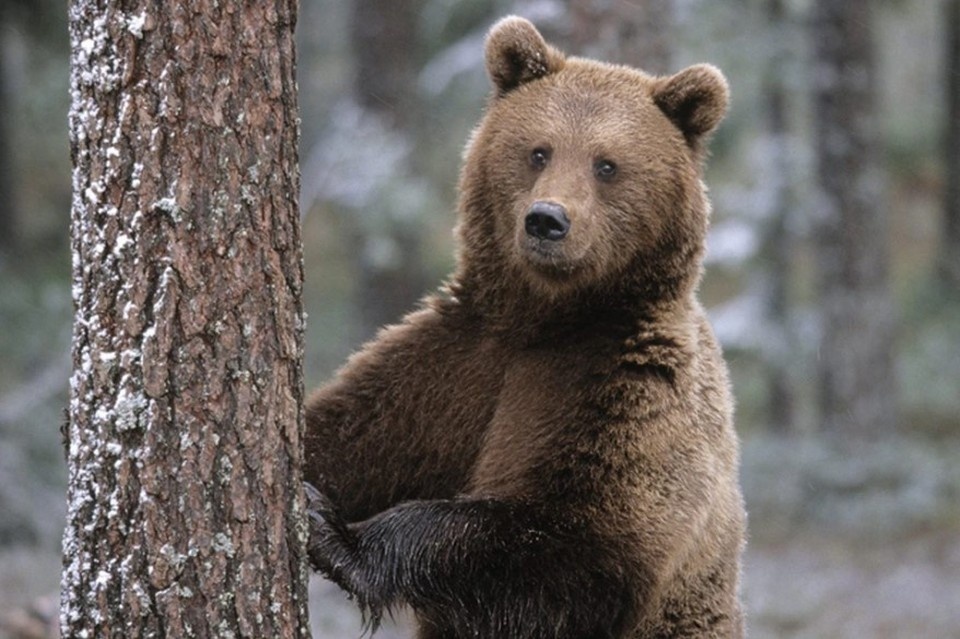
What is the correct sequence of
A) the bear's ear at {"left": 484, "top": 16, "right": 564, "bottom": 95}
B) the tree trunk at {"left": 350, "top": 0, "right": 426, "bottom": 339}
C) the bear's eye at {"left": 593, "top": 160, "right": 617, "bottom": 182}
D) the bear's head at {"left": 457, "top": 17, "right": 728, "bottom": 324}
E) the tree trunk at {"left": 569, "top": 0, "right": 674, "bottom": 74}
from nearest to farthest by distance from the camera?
the bear's head at {"left": 457, "top": 17, "right": 728, "bottom": 324}
the bear's eye at {"left": 593, "top": 160, "right": 617, "bottom": 182}
the bear's ear at {"left": 484, "top": 16, "right": 564, "bottom": 95}
the tree trunk at {"left": 569, "top": 0, "right": 674, "bottom": 74}
the tree trunk at {"left": 350, "top": 0, "right": 426, "bottom": 339}

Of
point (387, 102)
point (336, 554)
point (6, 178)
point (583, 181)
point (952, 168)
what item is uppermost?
point (6, 178)

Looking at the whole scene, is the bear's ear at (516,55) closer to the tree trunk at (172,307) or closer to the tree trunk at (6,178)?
the tree trunk at (172,307)

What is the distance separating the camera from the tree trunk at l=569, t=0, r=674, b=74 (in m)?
7.97

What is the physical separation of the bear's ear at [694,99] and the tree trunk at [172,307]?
1.86 m

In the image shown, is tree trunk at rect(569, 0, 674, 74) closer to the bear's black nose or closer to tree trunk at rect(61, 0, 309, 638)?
the bear's black nose

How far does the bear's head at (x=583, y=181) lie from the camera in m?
4.58

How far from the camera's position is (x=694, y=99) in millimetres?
4820

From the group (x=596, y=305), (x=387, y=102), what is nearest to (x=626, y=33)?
(x=596, y=305)

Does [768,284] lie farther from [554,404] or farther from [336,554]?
[336,554]

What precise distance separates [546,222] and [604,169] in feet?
1.45

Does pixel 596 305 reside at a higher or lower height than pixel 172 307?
higher

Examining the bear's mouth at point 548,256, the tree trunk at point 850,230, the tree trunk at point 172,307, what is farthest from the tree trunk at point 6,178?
the tree trunk at point 172,307

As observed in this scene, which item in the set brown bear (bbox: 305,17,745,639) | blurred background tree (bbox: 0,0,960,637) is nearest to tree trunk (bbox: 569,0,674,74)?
blurred background tree (bbox: 0,0,960,637)

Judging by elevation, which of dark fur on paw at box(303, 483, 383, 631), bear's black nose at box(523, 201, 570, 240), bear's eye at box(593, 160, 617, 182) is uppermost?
bear's eye at box(593, 160, 617, 182)
